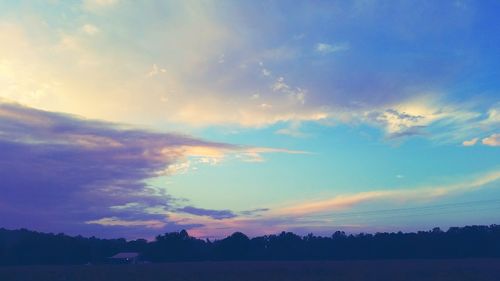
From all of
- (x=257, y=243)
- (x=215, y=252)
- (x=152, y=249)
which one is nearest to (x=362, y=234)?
(x=257, y=243)

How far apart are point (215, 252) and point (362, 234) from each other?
42.4 metres

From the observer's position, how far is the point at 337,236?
15075cm

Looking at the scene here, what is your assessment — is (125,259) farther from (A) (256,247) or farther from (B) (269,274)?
(B) (269,274)

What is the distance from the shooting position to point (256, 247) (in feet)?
469

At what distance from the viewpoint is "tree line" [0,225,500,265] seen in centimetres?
11775

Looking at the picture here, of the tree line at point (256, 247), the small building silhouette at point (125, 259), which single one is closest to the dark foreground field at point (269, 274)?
the small building silhouette at point (125, 259)

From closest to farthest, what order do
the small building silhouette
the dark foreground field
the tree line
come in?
the dark foreground field, the small building silhouette, the tree line

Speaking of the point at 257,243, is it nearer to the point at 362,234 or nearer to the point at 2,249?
the point at 362,234

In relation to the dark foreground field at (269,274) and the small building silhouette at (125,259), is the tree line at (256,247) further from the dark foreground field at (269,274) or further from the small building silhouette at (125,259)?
the dark foreground field at (269,274)

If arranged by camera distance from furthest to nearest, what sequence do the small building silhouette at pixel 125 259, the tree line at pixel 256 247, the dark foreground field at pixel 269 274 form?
the tree line at pixel 256 247 < the small building silhouette at pixel 125 259 < the dark foreground field at pixel 269 274

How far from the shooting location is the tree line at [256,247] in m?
118

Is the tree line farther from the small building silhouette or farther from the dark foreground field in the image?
the dark foreground field

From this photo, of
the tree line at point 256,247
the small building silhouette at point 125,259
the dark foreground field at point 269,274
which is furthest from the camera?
the tree line at point 256,247

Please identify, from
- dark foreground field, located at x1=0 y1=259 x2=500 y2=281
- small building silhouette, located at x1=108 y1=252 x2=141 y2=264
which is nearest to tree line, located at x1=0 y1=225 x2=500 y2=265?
small building silhouette, located at x1=108 y1=252 x2=141 y2=264
